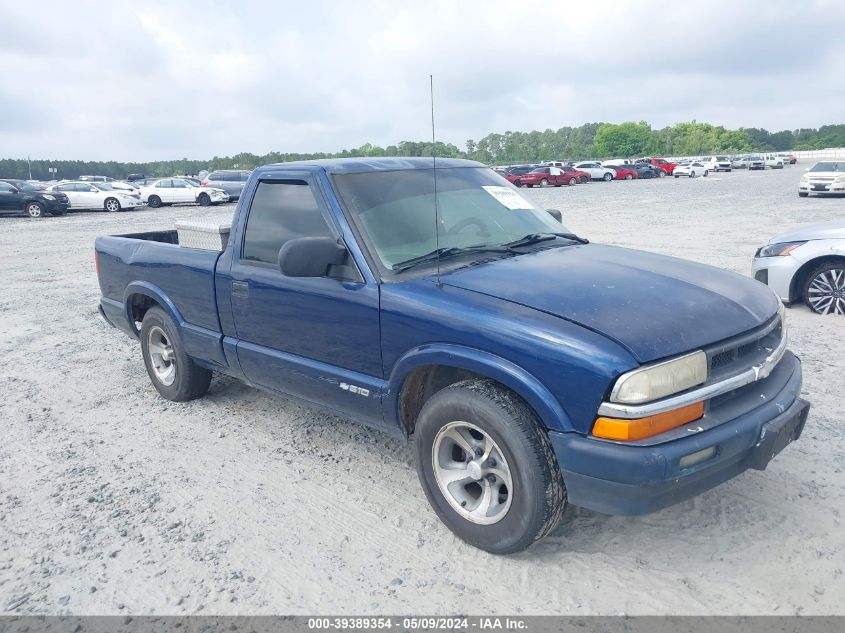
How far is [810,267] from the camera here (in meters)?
7.18

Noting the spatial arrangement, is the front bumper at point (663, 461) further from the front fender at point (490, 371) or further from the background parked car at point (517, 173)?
the background parked car at point (517, 173)

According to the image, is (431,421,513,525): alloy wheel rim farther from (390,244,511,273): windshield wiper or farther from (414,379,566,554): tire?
(390,244,511,273): windshield wiper

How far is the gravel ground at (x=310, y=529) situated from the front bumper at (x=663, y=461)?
447 mm

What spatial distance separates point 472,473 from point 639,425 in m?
0.84

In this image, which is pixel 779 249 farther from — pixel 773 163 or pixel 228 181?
pixel 773 163

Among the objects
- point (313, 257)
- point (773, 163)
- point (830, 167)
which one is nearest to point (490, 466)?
point (313, 257)

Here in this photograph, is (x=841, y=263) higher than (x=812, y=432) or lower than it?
higher

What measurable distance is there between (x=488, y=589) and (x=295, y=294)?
1.92 meters

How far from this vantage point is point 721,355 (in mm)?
2938

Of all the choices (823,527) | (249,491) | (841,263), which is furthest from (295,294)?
(841,263)

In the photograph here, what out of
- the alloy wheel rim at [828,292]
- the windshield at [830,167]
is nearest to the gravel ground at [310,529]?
the alloy wheel rim at [828,292]

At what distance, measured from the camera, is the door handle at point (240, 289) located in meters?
4.17

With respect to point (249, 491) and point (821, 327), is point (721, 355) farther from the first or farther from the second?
point (821, 327)

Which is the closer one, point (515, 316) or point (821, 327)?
point (515, 316)
